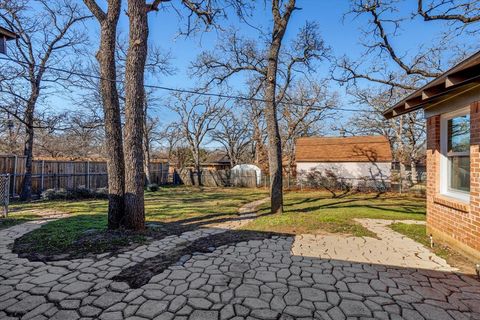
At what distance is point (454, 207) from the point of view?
167 inches

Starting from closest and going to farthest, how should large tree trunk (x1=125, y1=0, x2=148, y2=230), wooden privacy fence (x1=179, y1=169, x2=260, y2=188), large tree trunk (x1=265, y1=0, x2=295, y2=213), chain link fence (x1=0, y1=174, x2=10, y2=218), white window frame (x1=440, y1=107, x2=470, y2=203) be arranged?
white window frame (x1=440, y1=107, x2=470, y2=203) → large tree trunk (x1=125, y1=0, x2=148, y2=230) → chain link fence (x1=0, y1=174, x2=10, y2=218) → large tree trunk (x1=265, y1=0, x2=295, y2=213) → wooden privacy fence (x1=179, y1=169, x2=260, y2=188)

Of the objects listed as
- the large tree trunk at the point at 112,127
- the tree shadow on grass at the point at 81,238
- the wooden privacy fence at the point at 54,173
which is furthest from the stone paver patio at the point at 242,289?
the wooden privacy fence at the point at 54,173

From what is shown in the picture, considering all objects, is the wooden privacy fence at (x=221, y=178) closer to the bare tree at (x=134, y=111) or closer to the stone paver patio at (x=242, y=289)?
the bare tree at (x=134, y=111)

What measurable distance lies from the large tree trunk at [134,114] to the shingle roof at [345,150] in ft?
51.8

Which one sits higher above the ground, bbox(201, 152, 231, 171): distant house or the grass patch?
bbox(201, 152, 231, 171): distant house

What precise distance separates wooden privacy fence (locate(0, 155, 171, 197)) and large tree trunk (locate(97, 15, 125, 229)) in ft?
29.7

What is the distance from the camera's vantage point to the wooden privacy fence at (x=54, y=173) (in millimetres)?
11336

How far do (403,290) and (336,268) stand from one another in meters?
0.87

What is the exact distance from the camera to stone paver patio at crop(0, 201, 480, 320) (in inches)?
98.6

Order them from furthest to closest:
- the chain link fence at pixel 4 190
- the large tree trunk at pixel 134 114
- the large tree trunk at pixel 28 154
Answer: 1. the large tree trunk at pixel 28 154
2. the chain link fence at pixel 4 190
3. the large tree trunk at pixel 134 114

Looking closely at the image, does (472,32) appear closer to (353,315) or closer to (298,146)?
(353,315)

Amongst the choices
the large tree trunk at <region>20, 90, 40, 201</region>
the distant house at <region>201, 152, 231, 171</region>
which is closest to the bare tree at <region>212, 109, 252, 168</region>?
the distant house at <region>201, 152, 231, 171</region>

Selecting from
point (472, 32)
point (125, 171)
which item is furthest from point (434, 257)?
point (472, 32)

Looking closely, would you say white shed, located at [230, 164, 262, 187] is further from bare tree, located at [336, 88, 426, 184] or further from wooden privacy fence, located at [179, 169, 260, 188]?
bare tree, located at [336, 88, 426, 184]
